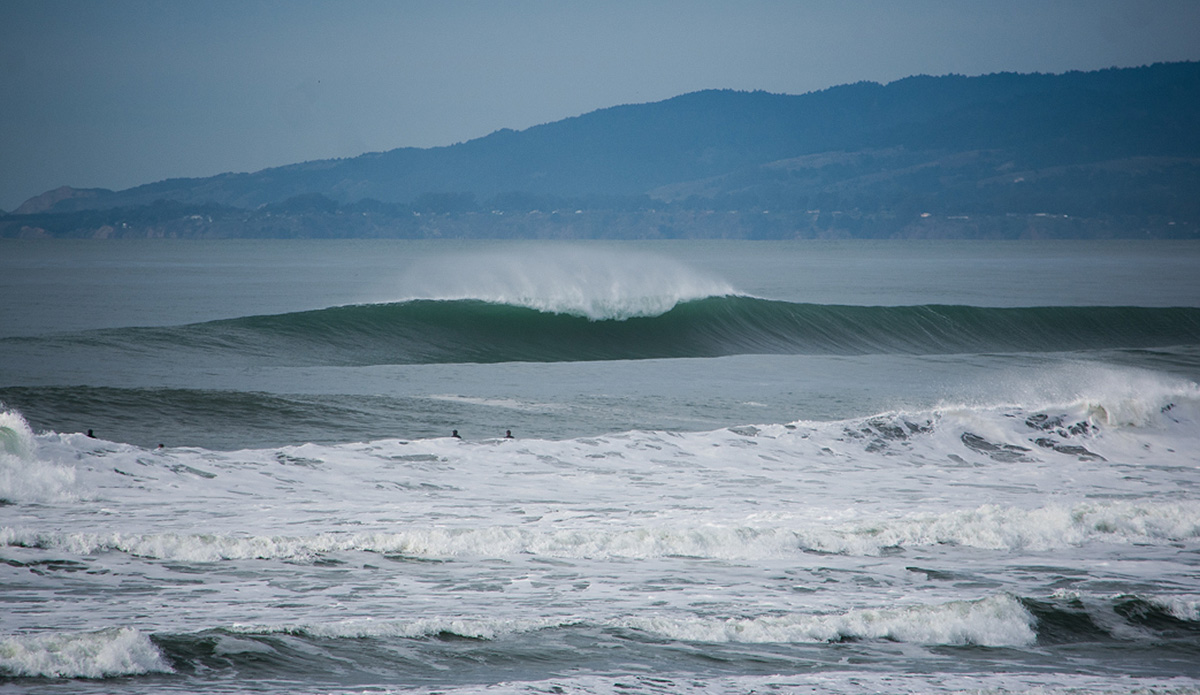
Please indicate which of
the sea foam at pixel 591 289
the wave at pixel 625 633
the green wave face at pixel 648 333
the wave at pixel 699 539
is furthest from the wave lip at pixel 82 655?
the sea foam at pixel 591 289

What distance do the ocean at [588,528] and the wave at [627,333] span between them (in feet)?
5.06

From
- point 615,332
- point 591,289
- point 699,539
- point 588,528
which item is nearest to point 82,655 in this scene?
point 588,528

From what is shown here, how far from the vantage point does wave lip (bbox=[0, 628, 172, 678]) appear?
14.2 ft

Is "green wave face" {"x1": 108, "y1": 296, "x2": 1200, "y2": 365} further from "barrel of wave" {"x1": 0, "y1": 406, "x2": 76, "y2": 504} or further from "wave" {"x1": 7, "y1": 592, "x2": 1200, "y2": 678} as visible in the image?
"wave" {"x1": 7, "y1": 592, "x2": 1200, "y2": 678}

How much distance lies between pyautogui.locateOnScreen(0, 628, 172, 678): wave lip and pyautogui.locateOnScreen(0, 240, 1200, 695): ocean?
14mm

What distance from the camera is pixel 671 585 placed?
5871mm

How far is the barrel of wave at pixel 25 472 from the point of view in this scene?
7.34 m

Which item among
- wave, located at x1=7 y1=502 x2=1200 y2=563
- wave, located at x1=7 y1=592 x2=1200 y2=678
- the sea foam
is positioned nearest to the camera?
wave, located at x1=7 y1=592 x2=1200 y2=678

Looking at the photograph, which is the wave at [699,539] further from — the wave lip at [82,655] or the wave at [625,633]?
the wave lip at [82,655]

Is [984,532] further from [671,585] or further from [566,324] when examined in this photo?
[566,324]

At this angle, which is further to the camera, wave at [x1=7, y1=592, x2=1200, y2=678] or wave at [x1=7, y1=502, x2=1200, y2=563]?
wave at [x1=7, y1=502, x2=1200, y2=563]

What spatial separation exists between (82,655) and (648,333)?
1776cm

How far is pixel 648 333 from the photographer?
71.5 feet

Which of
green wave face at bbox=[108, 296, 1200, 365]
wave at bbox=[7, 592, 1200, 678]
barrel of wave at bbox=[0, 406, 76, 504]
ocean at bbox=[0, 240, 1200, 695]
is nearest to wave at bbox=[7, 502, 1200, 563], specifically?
ocean at bbox=[0, 240, 1200, 695]
